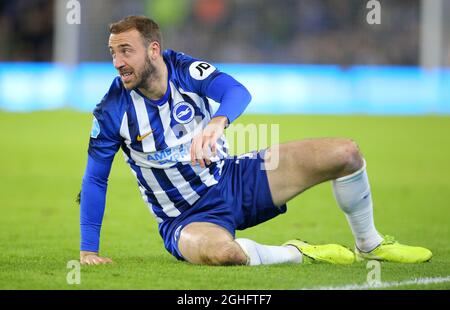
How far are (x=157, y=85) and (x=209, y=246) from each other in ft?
3.76

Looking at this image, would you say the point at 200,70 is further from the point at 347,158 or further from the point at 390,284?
the point at 390,284

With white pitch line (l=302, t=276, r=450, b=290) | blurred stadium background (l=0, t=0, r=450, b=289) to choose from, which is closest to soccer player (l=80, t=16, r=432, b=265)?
white pitch line (l=302, t=276, r=450, b=290)

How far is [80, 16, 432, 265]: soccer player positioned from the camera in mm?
6242

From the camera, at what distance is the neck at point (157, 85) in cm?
638

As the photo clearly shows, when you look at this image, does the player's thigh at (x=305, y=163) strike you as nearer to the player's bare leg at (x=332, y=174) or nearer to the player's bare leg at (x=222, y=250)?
the player's bare leg at (x=332, y=174)

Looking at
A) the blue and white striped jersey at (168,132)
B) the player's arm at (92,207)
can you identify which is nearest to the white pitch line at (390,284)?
the blue and white striped jersey at (168,132)

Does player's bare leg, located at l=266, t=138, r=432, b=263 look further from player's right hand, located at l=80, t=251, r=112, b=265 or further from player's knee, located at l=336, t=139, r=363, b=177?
player's right hand, located at l=80, t=251, r=112, b=265

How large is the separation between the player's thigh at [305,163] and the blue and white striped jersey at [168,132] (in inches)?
16.6

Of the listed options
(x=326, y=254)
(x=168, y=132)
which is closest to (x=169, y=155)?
(x=168, y=132)

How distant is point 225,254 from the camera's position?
596 centimetres

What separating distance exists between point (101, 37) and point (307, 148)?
50.7 feet

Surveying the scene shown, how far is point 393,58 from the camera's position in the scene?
69.9ft

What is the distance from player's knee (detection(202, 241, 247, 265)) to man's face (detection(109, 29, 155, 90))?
117cm
